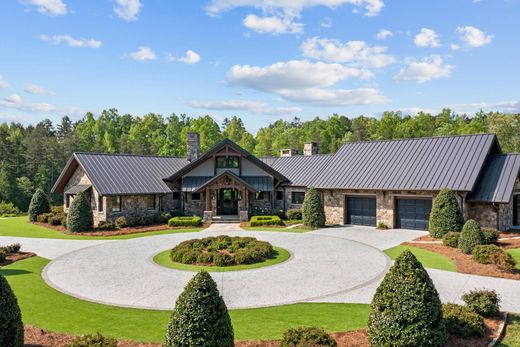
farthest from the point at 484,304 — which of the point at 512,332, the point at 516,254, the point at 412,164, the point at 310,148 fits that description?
the point at 310,148

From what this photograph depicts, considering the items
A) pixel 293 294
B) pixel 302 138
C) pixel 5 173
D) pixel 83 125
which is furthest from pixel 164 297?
pixel 83 125

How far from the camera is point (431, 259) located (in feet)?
58.2

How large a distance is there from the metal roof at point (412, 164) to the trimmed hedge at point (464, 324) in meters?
15.6

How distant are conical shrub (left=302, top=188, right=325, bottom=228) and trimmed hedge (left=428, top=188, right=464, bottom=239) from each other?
7710 millimetres

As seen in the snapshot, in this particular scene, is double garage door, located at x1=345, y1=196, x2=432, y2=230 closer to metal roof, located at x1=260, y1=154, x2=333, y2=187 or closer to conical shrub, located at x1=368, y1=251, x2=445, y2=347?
metal roof, located at x1=260, y1=154, x2=333, y2=187

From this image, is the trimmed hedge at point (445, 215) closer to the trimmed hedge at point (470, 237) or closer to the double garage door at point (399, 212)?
the double garage door at point (399, 212)

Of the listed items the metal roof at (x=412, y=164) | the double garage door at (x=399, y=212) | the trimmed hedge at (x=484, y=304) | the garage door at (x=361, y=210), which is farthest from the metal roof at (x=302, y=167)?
the trimmed hedge at (x=484, y=304)

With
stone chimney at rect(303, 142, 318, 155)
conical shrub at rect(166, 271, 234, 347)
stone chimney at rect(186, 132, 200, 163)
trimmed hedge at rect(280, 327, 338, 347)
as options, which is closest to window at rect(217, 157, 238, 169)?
stone chimney at rect(186, 132, 200, 163)

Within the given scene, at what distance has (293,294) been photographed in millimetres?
13023

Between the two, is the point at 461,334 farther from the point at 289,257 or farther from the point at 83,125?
the point at 83,125

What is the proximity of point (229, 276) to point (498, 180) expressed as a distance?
1826 centimetres

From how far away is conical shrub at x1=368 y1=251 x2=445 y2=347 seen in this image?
7.70 meters

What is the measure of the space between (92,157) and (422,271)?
98.2ft

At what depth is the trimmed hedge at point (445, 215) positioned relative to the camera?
22.0m
